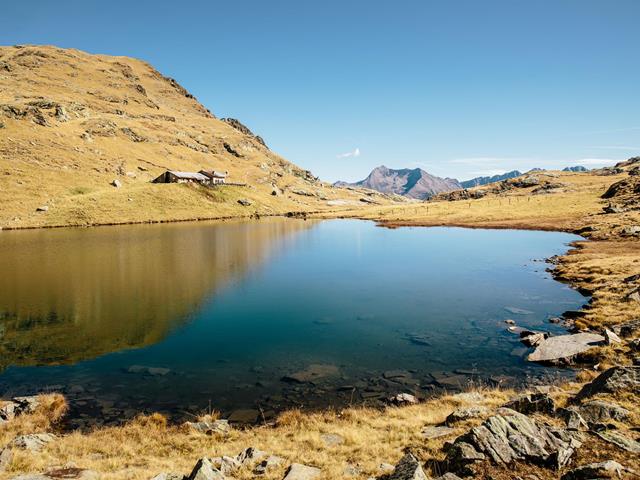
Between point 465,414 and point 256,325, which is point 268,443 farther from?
point 256,325

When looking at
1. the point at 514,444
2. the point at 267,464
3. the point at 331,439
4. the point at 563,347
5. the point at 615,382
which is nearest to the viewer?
the point at 514,444

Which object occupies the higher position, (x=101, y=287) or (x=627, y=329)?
(x=101, y=287)

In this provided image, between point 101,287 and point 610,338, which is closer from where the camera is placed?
point 610,338

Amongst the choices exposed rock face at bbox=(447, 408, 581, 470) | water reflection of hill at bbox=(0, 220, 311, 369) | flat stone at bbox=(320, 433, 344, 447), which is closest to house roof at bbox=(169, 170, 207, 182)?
water reflection of hill at bbox=(0, 220, 311, 369)

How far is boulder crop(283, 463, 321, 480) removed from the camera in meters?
12.2

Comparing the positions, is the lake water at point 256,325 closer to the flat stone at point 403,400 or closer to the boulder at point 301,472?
the flat stone at point 403,400

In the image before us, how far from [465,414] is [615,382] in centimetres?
641

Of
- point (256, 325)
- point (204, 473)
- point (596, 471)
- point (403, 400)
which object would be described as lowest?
point (403, 400)

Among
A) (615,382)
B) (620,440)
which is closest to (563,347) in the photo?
(615,382)

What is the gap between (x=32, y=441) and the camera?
1470 centimetres

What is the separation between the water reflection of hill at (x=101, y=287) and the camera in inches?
1123

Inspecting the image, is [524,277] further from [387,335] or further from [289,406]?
[289,406]

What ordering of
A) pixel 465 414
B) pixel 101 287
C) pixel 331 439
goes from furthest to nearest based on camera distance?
1. pixel 101 287
2. pixel 465 414
3. pixel 331 439

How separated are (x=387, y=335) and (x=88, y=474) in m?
21.5
